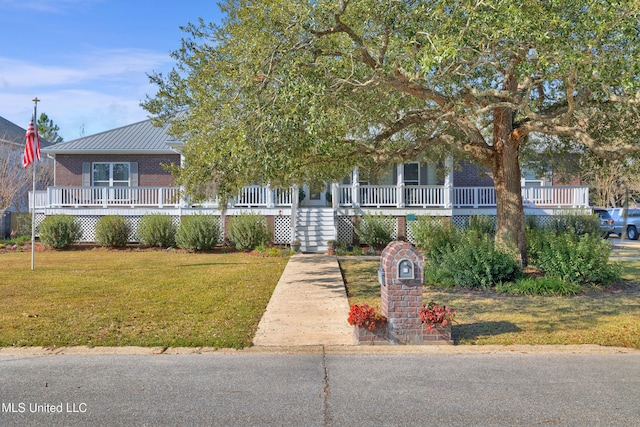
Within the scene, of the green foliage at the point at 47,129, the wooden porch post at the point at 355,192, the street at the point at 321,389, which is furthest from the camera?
the green foliage at the point at 47,129

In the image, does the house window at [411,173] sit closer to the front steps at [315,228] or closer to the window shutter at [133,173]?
the front steps at [315,228]

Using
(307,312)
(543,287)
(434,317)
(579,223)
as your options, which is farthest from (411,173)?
(434,317)

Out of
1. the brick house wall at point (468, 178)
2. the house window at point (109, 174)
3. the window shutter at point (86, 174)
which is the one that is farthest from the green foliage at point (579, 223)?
the window shutter at point (86, 174)

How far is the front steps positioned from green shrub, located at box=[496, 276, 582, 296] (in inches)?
352

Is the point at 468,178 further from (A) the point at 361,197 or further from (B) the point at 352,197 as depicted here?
(B) the point at 352,197

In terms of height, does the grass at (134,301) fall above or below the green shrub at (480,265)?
below

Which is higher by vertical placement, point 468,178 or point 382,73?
point 382,73

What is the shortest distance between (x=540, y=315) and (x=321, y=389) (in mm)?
4906

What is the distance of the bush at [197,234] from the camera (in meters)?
18.2

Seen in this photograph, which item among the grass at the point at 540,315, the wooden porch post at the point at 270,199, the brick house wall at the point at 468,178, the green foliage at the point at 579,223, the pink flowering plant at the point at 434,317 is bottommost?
the grass at the point at 540,315

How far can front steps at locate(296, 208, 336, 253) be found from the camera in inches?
746

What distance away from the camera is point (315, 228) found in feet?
63.6

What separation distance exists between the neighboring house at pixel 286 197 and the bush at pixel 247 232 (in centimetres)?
98

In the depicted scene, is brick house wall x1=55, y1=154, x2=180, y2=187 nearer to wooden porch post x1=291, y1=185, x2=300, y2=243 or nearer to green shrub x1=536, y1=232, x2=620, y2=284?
wooden porch post x1=291, y1=185, x2=300, y2=243
